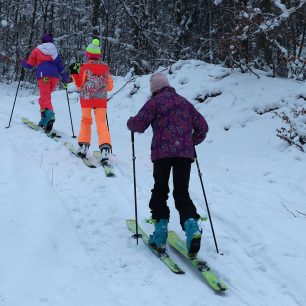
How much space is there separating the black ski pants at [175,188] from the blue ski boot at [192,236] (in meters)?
0.10

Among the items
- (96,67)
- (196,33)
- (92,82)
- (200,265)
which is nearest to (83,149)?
(92,82)

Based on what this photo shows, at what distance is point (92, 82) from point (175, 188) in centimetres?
416

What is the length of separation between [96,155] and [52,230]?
3.81m

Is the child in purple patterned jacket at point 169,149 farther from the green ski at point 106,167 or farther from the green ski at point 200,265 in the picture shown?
the green ski at point 106,167

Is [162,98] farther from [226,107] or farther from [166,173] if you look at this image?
[226,107]

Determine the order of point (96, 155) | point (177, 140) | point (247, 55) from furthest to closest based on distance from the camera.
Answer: point (247, 55)
point (96, 155)
point (177, 140)

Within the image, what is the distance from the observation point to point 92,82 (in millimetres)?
8469

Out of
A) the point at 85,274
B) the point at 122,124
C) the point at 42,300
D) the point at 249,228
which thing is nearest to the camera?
the point at 42,300

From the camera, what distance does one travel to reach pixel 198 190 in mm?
7473

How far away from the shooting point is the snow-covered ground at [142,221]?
13.4 ft

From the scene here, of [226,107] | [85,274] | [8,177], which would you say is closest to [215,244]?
[85,274]

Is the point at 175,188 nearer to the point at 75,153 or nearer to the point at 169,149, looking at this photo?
the point at 169,149

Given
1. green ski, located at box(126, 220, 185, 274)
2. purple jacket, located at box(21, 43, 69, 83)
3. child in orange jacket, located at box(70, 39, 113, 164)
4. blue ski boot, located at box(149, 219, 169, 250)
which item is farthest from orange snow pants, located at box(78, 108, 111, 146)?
blue ski boot, located at box(149, 219, 169, 250)

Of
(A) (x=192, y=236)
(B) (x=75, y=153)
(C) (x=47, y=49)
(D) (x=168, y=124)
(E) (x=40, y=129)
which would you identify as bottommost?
(E) (x=40, y=129)
